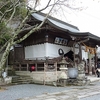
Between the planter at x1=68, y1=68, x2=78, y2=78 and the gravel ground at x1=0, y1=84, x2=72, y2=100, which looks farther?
the planter at x1=68, y1=68, x2=78, y2=78

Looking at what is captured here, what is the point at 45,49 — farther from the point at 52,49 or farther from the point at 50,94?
the point at 50,94

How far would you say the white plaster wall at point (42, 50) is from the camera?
47.6 feet

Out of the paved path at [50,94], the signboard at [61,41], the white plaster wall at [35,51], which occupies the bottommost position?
the paved path at [50,94]

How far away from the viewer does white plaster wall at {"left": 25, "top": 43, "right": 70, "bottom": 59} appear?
A: 1452 centimetres

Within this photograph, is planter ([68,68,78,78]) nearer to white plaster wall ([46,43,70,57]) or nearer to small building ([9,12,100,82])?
small building ([9,12,100,82])

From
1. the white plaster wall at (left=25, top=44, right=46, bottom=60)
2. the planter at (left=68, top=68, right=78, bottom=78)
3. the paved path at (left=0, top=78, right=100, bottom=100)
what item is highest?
the white plaster wall at (left=25, top=44, right=46, bottom=60)

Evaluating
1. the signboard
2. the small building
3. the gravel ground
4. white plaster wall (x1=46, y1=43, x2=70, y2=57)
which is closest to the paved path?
the gravel ground

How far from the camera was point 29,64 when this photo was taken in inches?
584

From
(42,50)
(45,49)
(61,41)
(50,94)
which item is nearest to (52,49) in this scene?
(45,49)

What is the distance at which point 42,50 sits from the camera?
580 inches

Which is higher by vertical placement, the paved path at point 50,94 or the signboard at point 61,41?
the signboard at point 61,41

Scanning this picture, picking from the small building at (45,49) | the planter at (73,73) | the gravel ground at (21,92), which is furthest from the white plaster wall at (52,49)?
the gravel ground at (21,92)

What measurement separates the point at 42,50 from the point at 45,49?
1.18ft

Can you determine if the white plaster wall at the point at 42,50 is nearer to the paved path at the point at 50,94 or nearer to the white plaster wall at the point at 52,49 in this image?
the white plaster wall at the point at 52,49
